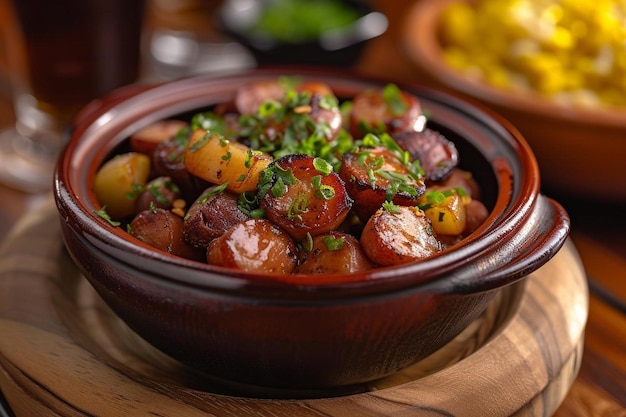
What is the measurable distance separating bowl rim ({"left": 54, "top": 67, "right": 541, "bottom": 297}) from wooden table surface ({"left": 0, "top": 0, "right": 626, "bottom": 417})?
1.59 ft

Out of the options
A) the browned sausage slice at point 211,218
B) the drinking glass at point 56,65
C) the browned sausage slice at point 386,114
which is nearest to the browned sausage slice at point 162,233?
the browned sausage slice at point 211,218

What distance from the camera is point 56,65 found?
262 centimetres

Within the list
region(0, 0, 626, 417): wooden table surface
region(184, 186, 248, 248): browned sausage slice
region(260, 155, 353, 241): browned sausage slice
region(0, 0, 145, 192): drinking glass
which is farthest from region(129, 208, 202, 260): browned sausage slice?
region(0, 0, 145, 192): drinking glass

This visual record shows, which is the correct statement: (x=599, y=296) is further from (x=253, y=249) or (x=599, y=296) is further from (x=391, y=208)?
(x=253, y=249)

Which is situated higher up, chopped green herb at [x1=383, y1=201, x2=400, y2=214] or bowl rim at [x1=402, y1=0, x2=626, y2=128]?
chopped green herb at [x1=383, y1=201, x2=400, y2=214]

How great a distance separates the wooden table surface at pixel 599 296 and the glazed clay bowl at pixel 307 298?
0.42m

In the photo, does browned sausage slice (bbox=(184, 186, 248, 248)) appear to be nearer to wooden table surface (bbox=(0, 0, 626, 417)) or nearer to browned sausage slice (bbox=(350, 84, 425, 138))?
browned sausage slice (bbox=(350, 84, 425, 138))

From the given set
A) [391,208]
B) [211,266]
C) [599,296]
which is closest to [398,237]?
[391,208]

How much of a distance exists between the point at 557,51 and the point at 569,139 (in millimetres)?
480

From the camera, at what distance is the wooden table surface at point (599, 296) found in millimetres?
1577

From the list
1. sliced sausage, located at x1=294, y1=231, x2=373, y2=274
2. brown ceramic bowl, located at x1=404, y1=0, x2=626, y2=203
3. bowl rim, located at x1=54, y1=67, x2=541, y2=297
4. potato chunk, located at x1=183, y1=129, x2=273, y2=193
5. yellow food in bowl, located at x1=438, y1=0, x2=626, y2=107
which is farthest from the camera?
yellow food in bowl, located at x1=438, y1=0, x2=626, y2=107

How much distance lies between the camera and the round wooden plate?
1262mm

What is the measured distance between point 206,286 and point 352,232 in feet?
1.14

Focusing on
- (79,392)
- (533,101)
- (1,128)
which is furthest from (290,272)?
(1,128)
